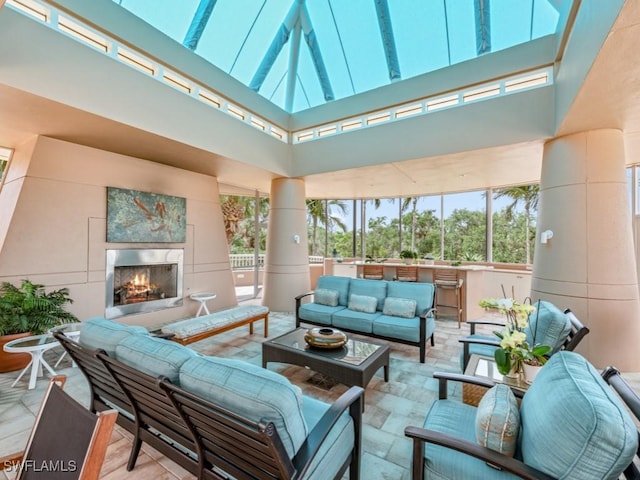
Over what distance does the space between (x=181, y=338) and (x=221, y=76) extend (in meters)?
4.57

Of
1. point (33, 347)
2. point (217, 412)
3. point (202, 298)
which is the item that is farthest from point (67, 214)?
point (217, 412)

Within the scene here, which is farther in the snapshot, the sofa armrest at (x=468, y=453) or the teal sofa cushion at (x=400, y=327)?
the teal sofa cushion at (x=400, y=327)

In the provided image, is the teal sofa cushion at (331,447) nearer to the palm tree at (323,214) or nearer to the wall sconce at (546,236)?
the wall sconce at (546,236)

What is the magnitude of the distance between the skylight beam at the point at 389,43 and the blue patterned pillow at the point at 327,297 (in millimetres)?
4474

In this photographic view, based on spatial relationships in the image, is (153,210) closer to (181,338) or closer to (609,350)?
(181,338)

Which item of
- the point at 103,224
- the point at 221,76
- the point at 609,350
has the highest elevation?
the point at 221,76

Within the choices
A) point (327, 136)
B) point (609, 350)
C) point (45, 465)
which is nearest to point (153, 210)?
point (327, 136)

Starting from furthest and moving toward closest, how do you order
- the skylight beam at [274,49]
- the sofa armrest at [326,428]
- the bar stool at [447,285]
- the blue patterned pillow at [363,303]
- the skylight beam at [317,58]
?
1. the skylight beam at [317,58]
2. the skylight beam at [274,49]
3. the bar stool at [447,285]
4. the blue patterned pillow at [363,303]
5. the sofa armrest at [326,428]

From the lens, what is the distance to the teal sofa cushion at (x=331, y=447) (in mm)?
1536

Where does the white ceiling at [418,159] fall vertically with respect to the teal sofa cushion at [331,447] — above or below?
above

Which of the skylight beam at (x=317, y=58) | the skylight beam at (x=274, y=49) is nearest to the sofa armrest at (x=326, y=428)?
the skylight beam at (x=274, y=49)

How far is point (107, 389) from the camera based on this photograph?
2.25 m

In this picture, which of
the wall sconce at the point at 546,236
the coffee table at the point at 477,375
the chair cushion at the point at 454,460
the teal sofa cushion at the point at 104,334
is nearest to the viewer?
the chair cushion at the point at 454,460

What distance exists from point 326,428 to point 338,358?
5.17 ft
